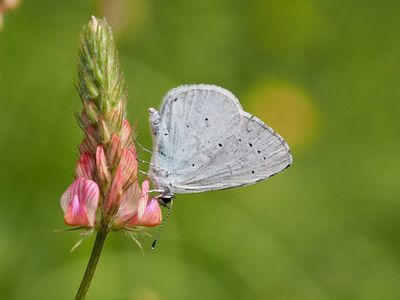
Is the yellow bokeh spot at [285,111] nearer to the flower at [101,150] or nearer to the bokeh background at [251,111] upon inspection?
the bokeh background at [251,111]

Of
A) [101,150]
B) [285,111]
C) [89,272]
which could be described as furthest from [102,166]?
[285,111]

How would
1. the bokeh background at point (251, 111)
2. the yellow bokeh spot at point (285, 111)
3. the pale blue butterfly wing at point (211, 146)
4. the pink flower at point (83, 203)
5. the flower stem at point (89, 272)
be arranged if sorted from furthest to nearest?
the yellow bokeh spot at point (285, 111)
the bokeh background at point (251, 111)
the pale blue butterfly wing at point (211, 146)
the pink flower at point (83, 203)
the flower stem at point (89, 272)

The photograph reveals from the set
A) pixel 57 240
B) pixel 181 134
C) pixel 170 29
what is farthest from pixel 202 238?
pixel 181 134

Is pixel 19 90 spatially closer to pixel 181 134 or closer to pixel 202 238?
pixel 202 238

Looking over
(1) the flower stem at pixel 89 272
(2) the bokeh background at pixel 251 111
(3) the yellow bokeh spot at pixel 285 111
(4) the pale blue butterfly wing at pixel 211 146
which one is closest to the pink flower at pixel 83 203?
(1) the flower stem at pixel 89 272

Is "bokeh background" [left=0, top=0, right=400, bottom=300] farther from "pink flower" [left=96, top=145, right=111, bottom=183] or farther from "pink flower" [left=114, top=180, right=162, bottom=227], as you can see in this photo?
"pink flower" [left=96, top=145, right=111, bottom=183]

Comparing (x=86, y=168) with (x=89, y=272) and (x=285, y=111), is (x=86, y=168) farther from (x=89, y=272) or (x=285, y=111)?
(x=285, y=111)
